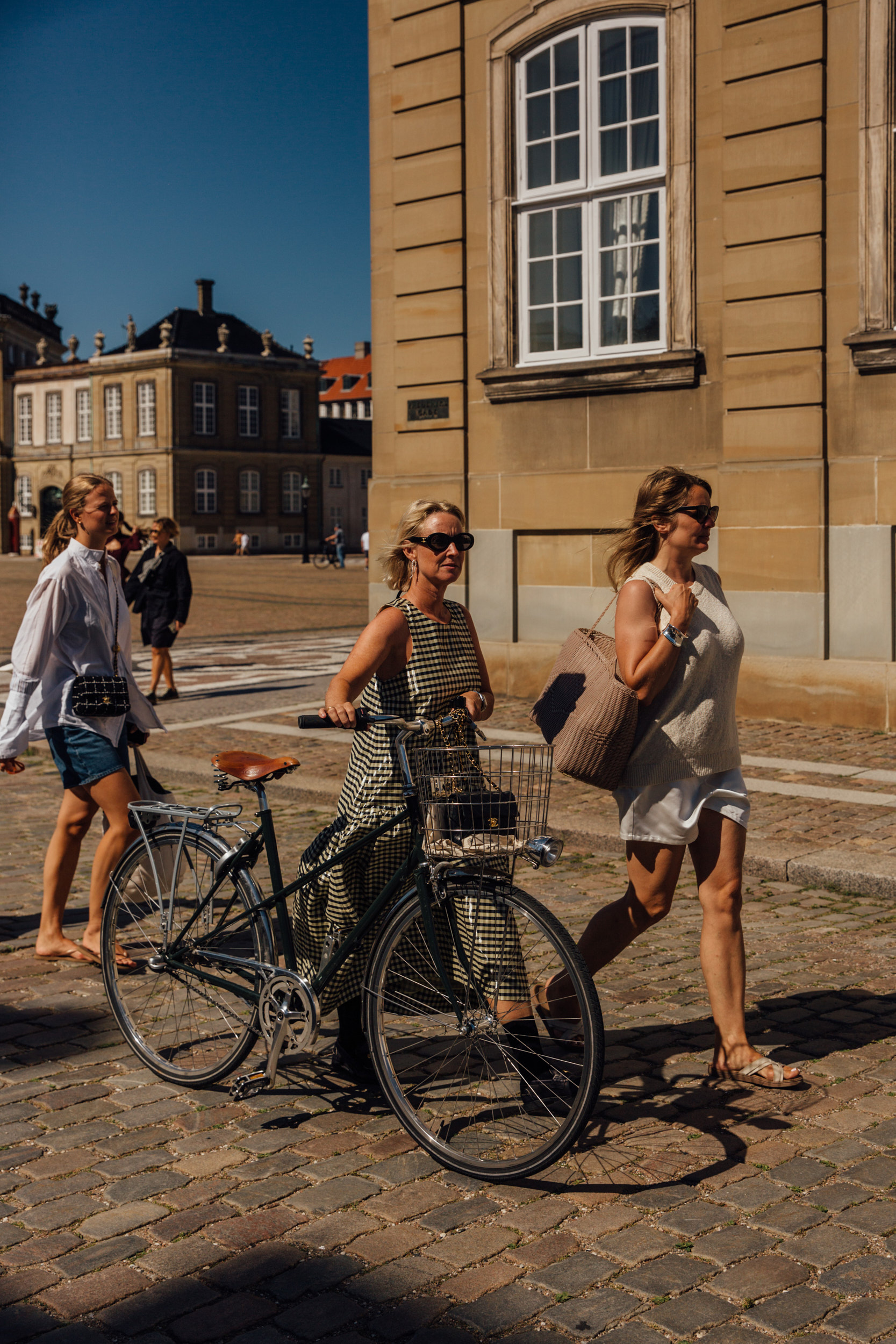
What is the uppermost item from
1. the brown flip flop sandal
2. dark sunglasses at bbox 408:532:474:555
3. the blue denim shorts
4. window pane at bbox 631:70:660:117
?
window pane at bbox 631:70:660:117

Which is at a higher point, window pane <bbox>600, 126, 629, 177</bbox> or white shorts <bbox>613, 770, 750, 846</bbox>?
window pane <bbox>600, 126, 629, 177</bbox>

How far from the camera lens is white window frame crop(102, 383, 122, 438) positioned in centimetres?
8675

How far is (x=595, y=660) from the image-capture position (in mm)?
4277

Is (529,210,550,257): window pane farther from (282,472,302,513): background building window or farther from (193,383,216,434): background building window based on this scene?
(282,472,302,513): background building window

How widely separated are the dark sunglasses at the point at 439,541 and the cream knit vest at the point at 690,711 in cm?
51

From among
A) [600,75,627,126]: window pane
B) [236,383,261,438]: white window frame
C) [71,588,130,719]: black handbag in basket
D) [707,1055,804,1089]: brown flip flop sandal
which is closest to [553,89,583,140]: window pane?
[600,75,627,126]: window pane

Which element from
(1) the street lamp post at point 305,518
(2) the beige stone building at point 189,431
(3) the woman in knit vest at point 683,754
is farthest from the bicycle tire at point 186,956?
(2) the beige stone building at point 189,431

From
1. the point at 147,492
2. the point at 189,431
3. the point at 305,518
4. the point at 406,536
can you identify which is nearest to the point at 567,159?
the point at 406,536

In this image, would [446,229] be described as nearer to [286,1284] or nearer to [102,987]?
[102,987]

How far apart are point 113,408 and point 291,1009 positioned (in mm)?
86946

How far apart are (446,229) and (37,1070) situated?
35.8 ft

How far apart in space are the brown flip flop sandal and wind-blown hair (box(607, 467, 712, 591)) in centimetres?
147

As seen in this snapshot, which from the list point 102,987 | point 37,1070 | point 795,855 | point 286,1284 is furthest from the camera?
point 795,855

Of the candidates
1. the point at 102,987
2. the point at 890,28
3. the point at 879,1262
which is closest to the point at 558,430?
the point at 890,28
